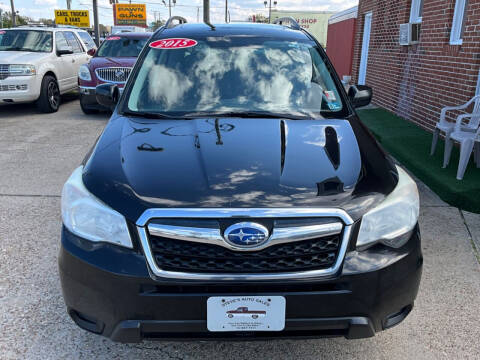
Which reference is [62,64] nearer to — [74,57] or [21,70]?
[74,57]

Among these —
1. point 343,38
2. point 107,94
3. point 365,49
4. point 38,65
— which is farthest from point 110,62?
point 343,38

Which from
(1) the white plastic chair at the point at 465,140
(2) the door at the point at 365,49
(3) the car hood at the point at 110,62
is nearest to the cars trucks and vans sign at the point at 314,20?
(2) the door at the point at 365,49

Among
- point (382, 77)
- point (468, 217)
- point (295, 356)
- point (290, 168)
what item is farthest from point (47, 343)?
point (382, 77)

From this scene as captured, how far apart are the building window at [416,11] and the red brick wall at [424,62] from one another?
0.37ft

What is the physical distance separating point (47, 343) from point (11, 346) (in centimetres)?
19

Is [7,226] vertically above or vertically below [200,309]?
below

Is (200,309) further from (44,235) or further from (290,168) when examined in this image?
(44,235)

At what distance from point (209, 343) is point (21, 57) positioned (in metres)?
8.98

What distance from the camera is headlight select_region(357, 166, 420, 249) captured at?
1.98 m

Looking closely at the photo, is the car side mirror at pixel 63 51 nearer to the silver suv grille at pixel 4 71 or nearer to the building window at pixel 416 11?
the silver suv grille at pixel 4 71

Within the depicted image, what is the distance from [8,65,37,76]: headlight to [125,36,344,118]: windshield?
7.00 meters

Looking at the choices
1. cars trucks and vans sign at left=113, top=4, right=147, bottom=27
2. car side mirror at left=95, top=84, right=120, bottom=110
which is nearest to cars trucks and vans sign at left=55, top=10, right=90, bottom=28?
cars trucks and vans sign at left=113, top=4, right=147, bottom=27

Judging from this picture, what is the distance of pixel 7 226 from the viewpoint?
4055 millimetres

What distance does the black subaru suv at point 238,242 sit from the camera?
1.89 m
